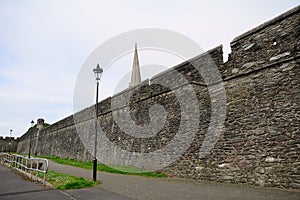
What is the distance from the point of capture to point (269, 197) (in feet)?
19.0

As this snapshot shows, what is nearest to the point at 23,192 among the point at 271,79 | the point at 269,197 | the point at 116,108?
the point at 269,197

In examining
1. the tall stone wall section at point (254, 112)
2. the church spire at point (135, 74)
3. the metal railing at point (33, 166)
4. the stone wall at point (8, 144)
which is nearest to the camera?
the tall stone wall section at point (254, 112)

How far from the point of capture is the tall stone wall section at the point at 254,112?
7.24 meters

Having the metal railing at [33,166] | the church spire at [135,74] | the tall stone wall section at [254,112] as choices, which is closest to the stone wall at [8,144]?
the church spire at [135,74]

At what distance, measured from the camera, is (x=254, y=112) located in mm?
8211

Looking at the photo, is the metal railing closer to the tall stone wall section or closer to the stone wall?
the tall stone wall section

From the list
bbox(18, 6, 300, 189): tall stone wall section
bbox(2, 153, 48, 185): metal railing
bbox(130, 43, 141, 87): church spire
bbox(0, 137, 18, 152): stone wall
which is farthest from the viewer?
bbox(0, 137, 18, 152): stone wall

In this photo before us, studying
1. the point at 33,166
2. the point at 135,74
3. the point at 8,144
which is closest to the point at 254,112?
the point at 33,166

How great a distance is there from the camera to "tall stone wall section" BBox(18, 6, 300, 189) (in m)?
7.24

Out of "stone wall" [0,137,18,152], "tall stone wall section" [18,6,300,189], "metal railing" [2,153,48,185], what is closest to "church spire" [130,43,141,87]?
"metal railing" [2,153,48,185]

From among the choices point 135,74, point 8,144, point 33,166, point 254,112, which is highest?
point 135,74

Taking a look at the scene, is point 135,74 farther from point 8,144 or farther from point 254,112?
point 8,144

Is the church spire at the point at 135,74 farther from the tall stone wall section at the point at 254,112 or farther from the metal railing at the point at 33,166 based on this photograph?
the tall stone wall section at the point at 254,112

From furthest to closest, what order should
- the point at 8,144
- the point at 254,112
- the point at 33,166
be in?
the point at 8,144, the point at 33,166, the point at 254,112
